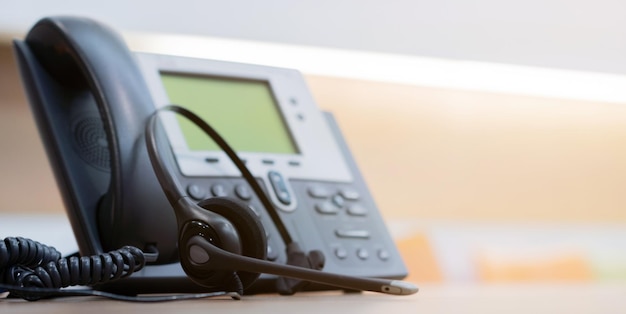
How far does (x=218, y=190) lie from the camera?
1.90 ft

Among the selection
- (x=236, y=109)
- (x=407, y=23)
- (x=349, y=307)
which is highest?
(x=407, y=23)

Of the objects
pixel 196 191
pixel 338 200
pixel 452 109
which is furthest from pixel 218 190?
pixel 452 109

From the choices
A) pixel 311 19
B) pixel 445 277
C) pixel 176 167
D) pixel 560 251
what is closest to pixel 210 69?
pixel 176 167

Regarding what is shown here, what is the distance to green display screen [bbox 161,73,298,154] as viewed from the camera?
0.69 meters

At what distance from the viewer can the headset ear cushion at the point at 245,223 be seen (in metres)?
0.44

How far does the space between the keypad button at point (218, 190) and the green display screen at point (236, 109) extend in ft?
0.30

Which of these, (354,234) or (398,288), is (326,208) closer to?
(354,234)

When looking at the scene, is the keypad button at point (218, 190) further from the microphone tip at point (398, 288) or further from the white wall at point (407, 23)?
the white wall at point (407, 23)

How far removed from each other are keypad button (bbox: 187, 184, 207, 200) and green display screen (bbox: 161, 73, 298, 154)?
0.11 meters

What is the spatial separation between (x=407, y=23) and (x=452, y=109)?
404 mm

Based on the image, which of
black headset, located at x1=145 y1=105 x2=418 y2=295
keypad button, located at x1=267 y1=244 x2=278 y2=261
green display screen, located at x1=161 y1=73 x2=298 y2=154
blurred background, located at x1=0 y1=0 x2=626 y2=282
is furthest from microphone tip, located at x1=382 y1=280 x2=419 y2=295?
blurred background, located at x1=0 y1=0 x2=626 y2=282

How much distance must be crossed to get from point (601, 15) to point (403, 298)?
4.25 ft

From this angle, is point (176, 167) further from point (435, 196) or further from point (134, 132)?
point (435, 196)

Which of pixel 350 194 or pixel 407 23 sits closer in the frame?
pixel 350 194
